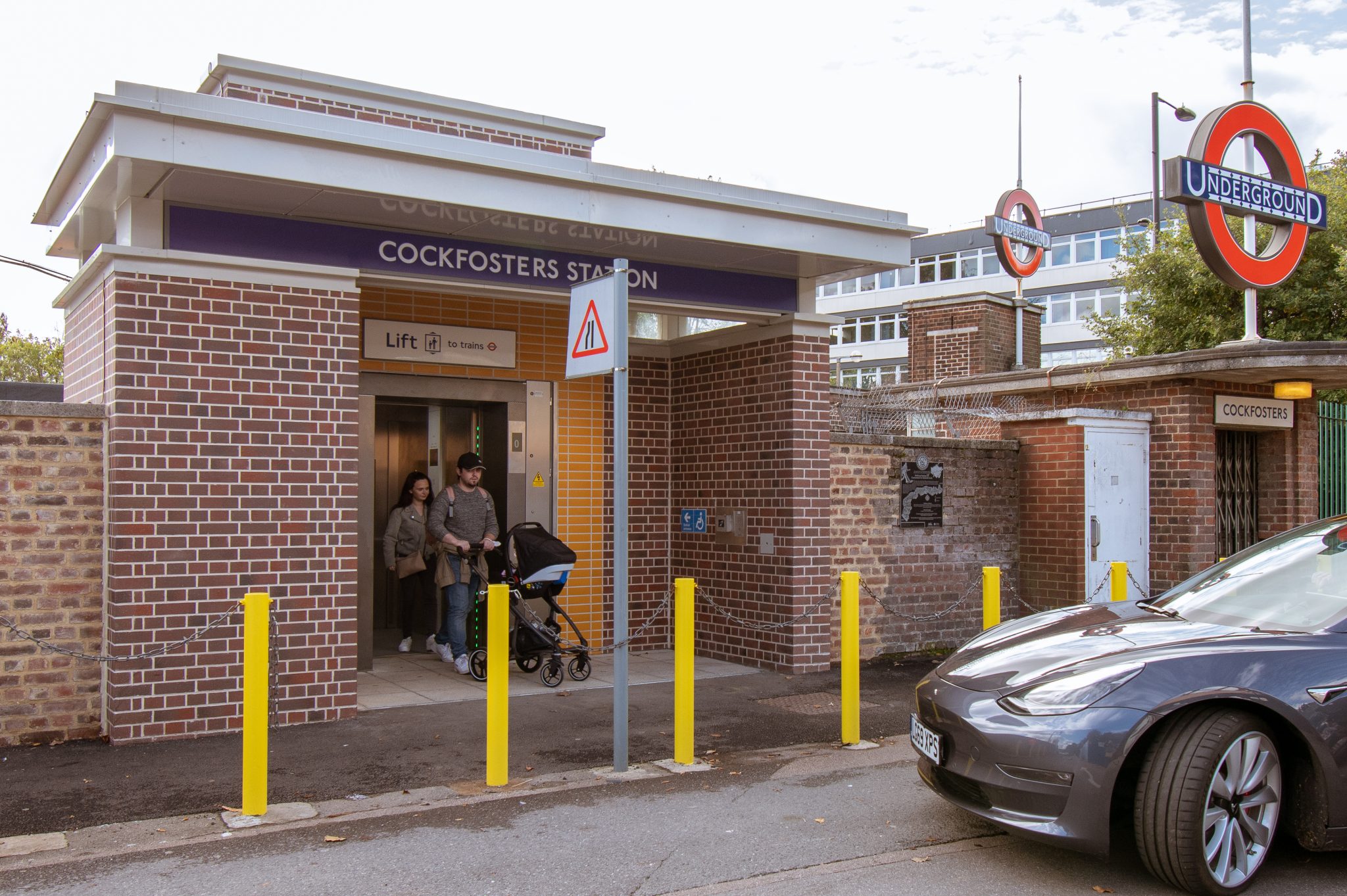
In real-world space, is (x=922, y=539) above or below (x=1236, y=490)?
below

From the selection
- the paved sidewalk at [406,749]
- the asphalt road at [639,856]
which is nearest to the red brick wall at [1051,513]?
the paved sidewalk at [406,749]

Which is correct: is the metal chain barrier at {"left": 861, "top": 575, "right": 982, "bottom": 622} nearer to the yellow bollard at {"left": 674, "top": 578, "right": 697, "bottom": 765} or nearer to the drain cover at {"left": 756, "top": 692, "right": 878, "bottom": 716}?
the drain cover at {"left": 756, "top": 692, "right": 878, "bottom": 716}

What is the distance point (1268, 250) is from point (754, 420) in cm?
656

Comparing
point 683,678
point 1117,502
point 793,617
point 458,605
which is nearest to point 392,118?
point 458,605

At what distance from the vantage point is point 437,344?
9531 millimetres

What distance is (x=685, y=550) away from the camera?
10734 millimetres

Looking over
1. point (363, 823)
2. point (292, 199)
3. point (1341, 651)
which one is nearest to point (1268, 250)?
point (1341, 651)

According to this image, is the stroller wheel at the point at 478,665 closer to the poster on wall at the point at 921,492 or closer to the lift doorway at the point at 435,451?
the lift doorway at the point at 435,451

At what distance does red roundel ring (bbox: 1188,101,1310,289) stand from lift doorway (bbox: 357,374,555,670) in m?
6.96

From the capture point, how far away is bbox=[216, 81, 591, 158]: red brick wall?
357 inches

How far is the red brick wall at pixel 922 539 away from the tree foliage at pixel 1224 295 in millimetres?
10246

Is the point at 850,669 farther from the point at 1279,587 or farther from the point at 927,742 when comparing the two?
the point at 1279,587

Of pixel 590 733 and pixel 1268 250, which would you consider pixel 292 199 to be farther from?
pixel 1268 250

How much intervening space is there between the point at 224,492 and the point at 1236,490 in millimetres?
10958
